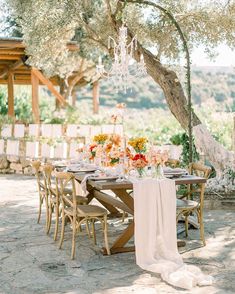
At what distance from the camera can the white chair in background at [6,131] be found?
12.4 meters

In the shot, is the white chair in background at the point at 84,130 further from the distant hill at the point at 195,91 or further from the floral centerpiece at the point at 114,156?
the distant hill at the point at 195,91

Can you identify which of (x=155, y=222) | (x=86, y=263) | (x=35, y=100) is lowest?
(x=86, y=263)

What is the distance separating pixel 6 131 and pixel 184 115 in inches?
222

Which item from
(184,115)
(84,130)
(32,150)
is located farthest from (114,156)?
(84,130)

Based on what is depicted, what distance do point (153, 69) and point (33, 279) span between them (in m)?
5.14

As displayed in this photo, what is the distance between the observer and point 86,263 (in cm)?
485

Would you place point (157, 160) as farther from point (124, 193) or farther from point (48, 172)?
point (48, 172)

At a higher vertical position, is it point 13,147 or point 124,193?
point 13,147

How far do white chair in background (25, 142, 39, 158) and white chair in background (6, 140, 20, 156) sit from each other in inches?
13.0

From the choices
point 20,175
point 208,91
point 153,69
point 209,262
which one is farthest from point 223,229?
point 208,91

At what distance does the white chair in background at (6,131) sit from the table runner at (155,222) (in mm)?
8020

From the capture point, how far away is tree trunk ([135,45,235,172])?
8.32m

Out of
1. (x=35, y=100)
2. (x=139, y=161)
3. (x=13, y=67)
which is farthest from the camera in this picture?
(x=13, y=67)

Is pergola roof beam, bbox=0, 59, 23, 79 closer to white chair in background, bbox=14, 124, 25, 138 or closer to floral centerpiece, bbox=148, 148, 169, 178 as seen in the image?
white chair in background, bbox=14, 124, 25, 138
